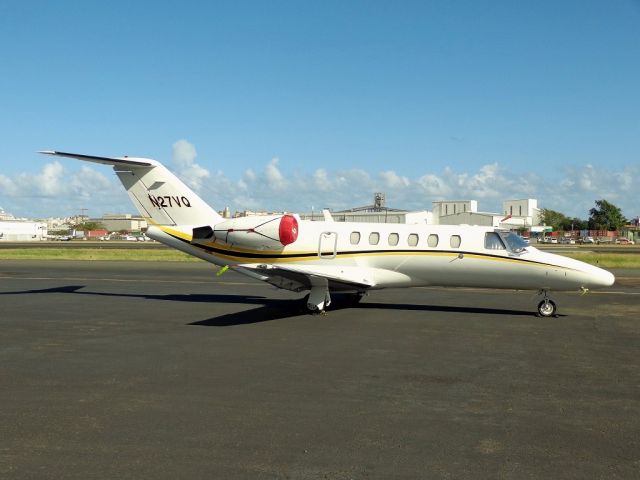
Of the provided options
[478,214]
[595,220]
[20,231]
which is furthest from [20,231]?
[595,220]

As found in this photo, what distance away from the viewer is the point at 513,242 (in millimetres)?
17359

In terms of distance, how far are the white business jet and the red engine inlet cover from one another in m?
0.03

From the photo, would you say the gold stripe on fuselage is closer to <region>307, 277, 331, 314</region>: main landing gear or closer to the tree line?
<region>307, 277, 331, 314</region>: main landing gear

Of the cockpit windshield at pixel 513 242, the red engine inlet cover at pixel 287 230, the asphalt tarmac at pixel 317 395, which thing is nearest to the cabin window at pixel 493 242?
the cockpit windshield at pixel 513 242

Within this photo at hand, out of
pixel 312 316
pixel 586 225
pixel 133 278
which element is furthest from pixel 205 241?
pixel 586 225

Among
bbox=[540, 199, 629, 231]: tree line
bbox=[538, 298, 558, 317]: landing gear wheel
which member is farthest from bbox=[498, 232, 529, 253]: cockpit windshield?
bbox=[540, 199, 629, 231]: tree line

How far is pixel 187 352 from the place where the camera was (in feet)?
38.8

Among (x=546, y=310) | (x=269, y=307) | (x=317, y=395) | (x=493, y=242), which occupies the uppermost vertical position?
(x=493, y=242)

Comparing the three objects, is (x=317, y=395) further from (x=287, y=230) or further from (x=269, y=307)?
(x=269, y=307)

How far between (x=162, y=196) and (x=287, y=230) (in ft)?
15.4

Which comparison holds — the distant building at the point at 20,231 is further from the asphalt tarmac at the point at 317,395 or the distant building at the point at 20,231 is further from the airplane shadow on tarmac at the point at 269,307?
the asphalt tarmac at the point at 317,395

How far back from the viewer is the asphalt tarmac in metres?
6.20

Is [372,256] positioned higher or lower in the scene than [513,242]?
lower

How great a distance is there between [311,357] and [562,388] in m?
4.44
